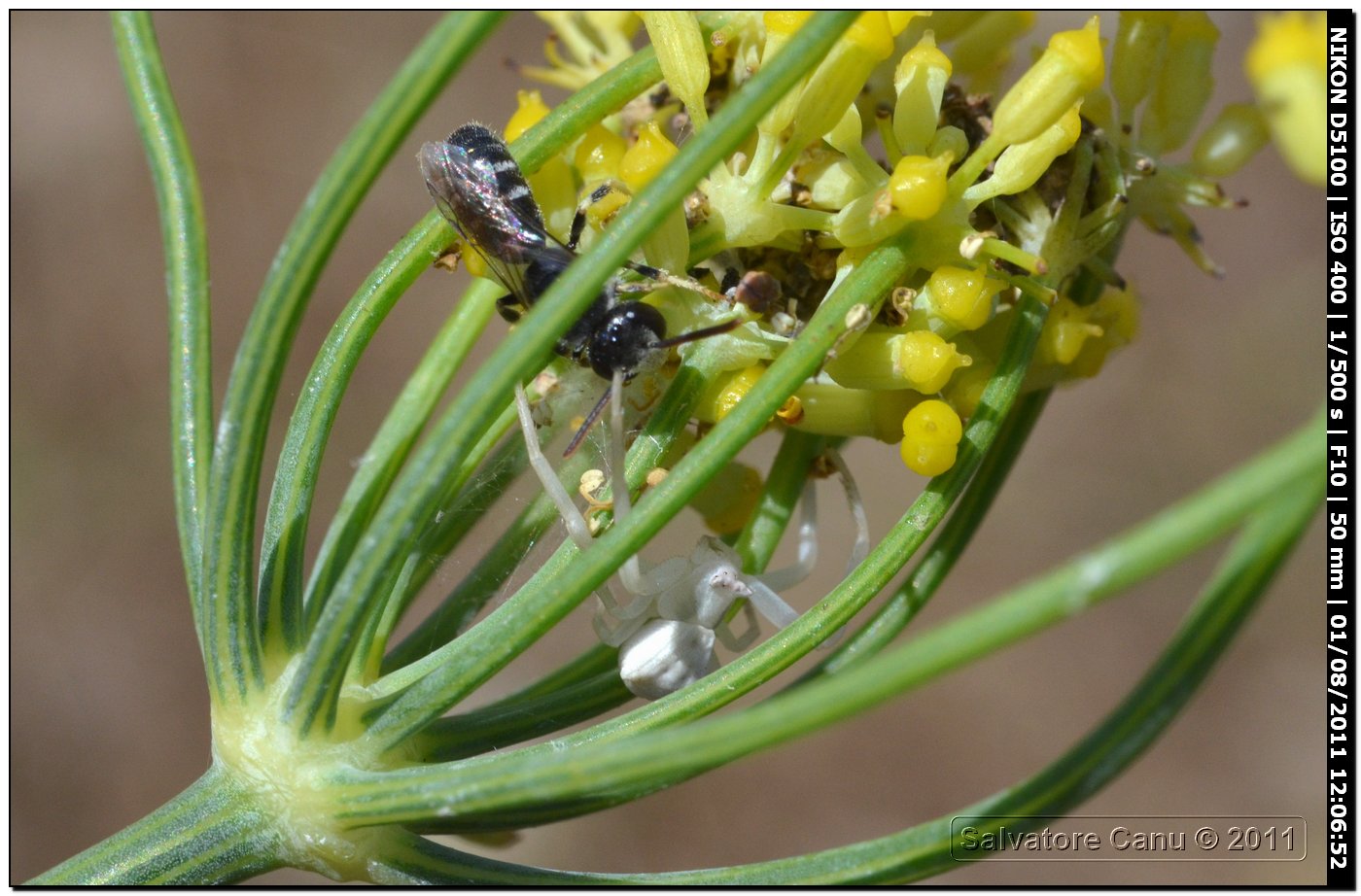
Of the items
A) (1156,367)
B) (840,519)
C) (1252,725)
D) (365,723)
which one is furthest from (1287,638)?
(365,723)

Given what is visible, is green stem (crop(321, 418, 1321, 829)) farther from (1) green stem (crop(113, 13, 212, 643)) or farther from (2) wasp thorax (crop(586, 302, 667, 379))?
(1) green stem (crop(113, 13, 212, 643))

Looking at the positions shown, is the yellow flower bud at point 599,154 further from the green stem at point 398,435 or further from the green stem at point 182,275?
the green stem at point 182,275

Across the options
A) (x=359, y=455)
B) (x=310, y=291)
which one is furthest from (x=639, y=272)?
(x=359, y=455)

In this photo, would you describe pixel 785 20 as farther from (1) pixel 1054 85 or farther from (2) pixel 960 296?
A: (2) pixel 960 296

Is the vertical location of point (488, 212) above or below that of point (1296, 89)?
above

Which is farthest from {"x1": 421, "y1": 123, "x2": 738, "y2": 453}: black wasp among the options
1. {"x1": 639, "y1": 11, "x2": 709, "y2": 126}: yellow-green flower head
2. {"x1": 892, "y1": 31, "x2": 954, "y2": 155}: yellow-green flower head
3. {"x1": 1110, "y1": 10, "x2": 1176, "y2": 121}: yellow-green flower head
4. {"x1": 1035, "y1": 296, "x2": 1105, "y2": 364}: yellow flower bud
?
{"x1": 1110, "y1": 10, "x2": 1176, "y2": 121}: yellow-green flower head

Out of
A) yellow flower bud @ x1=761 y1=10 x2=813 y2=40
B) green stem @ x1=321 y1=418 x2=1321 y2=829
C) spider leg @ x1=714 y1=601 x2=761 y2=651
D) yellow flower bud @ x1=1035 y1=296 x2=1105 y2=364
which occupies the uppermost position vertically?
yellow flower bud @ x1=761 y1=10 x2=813 y2=40
